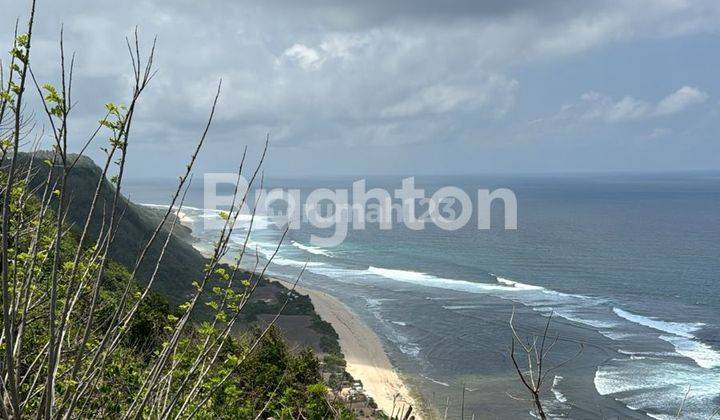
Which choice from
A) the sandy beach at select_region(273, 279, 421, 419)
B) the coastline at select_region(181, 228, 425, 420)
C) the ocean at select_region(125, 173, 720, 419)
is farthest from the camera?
the sandy beach at select_region(273, 279, 421, 419)

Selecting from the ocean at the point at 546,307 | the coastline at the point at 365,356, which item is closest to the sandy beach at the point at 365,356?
the coastline at the point at 365,356

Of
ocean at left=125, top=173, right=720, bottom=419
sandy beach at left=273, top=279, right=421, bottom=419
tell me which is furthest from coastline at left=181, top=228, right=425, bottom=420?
ocean at left=125, top=173, right=720, bottom=419

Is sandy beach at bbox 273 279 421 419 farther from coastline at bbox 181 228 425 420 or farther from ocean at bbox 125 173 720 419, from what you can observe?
ocean at bbox 125 173 720 419

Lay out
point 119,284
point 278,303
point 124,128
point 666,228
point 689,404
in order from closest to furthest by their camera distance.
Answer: point 124,128
point 119,284
point 689,404
point 278,303
point 666,228

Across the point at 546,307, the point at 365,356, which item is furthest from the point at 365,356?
the point at 546,307

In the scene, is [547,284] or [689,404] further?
[547,284]

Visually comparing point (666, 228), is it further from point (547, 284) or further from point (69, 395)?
point (69, 395)

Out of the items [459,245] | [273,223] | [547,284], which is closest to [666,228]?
[459,245]
